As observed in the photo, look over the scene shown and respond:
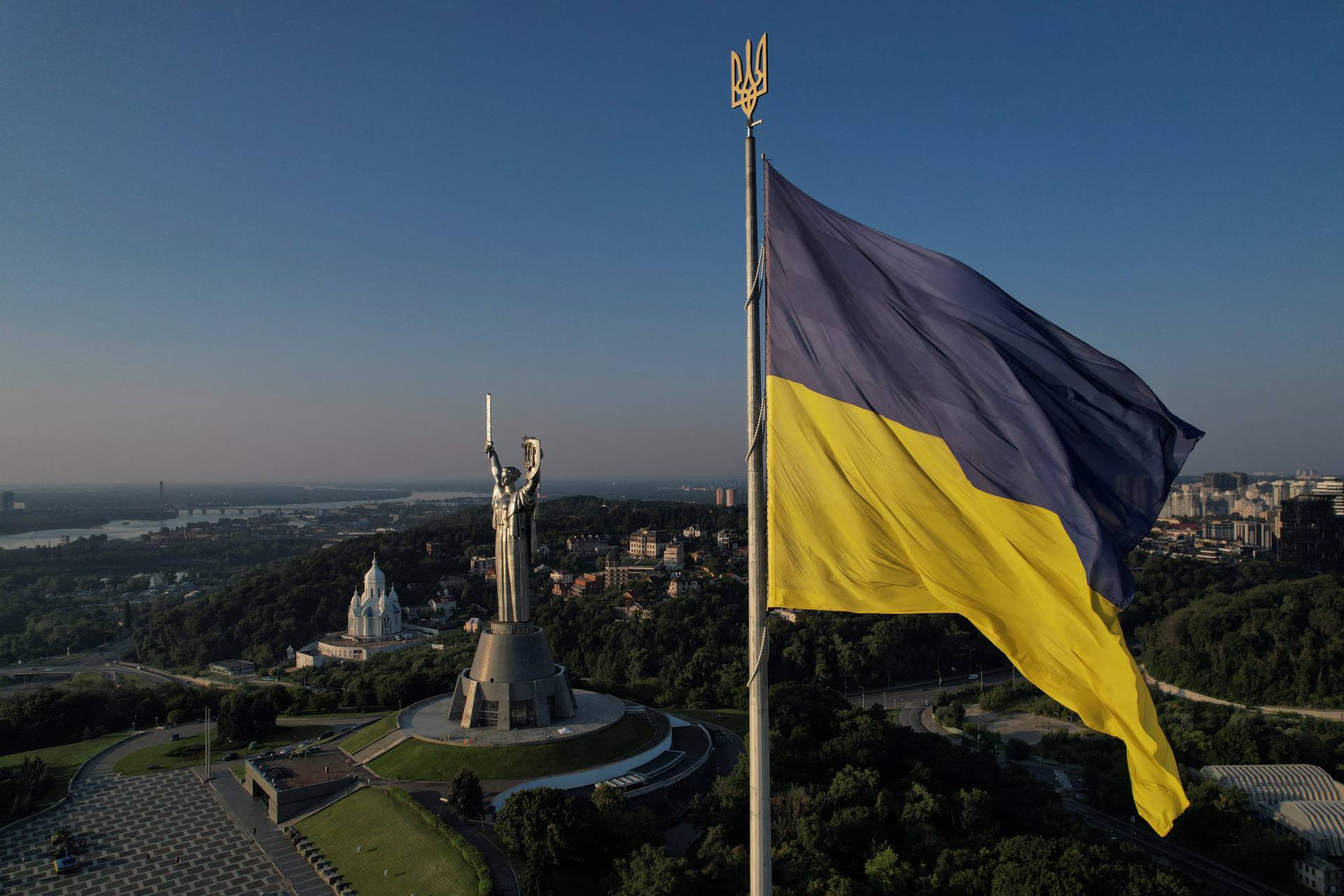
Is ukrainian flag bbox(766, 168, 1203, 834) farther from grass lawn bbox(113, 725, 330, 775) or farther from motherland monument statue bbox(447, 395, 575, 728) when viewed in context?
grass lawn bbox(113, 725, 330, 775)

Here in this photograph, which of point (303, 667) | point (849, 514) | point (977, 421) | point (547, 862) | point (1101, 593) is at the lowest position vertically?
point (303, 667)

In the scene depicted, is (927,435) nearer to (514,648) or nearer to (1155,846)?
(514,648)

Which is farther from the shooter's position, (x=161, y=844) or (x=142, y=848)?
(x=161, y=844)

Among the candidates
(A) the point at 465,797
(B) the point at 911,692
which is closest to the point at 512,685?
(A) the point at 465,797

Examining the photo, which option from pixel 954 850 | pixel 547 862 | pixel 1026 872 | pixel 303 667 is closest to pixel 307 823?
pixel 547 862

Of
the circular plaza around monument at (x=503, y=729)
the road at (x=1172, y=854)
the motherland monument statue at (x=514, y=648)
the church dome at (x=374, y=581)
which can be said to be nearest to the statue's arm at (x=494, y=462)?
the motherland monument statue at (x=514, y=648)

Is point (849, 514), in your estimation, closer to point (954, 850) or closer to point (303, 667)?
point (954, 850)

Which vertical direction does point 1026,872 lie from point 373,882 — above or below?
above

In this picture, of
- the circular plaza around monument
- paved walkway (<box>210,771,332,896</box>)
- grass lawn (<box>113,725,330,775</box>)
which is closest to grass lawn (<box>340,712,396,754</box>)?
the circular plaza around monument
